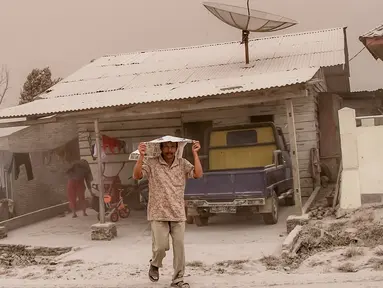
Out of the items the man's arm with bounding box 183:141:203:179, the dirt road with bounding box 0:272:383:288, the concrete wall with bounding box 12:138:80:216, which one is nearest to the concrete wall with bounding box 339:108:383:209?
the dirt road with bounding box 0:272:383:288

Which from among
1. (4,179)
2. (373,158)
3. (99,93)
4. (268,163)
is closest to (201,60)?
(99,93)

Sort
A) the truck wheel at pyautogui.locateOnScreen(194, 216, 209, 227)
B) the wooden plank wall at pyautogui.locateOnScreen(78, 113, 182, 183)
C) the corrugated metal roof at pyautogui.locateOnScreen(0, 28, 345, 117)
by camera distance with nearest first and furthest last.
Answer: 1. the truck wheel at pyautogui.locateOnScreen(194, 216, 209, 227)
2. the corrugated metal roof at pyautogui.locateOnScreen(0, 28, 345, 117)
3. the wooden plank wall at pyautogui.locateOnScreen(78, 113, 182, 183)

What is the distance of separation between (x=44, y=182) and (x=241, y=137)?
262 inches

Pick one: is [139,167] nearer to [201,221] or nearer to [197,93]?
[197,93]

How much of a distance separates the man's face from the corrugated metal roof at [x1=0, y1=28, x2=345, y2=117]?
4194mm

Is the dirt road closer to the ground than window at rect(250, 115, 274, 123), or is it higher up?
closer to the ground

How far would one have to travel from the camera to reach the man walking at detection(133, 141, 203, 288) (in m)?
5.68

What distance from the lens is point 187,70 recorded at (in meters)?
15.0

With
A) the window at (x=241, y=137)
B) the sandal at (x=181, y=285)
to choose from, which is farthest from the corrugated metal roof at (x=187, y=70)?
the sandal at (x=181, y=285)

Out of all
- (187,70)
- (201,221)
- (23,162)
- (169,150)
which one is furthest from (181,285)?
(187,70)

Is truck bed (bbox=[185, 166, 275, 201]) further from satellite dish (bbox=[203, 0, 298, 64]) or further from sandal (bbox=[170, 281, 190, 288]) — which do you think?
satellite dish (bbox=[203, 0, 298, 64])

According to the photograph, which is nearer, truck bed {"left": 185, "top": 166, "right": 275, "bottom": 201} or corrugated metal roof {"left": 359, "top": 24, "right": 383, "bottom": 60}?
truck bed {"left": 185, "top": 166, "right": 275, "bottom": 201}

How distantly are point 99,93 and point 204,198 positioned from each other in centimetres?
491

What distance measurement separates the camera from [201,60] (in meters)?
16.1
